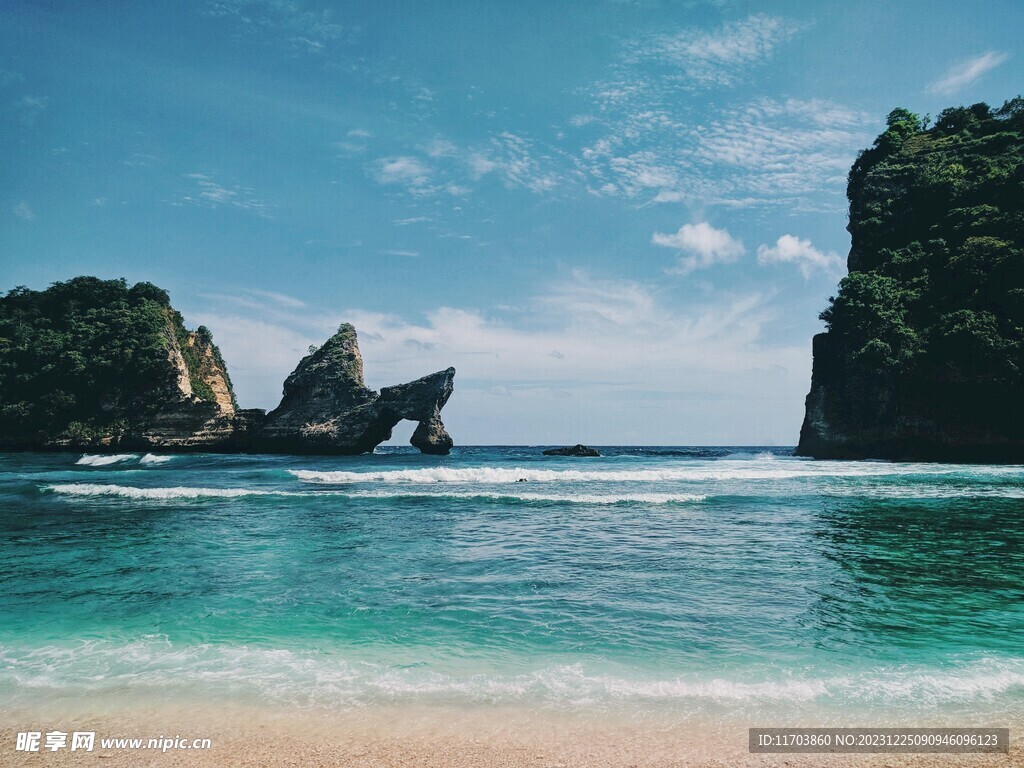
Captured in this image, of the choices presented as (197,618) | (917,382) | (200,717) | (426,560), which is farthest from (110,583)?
(917,382)

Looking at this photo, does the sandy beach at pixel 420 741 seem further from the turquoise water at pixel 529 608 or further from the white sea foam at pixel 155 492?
the white sea foam at pixel 155 492

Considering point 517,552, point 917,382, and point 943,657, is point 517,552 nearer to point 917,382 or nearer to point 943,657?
point 943,657

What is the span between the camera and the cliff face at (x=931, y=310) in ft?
129

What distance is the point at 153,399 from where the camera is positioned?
52625mm

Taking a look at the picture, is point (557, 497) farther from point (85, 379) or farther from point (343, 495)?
point (85, 379)

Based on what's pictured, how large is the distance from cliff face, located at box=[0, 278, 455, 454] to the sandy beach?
51.5m

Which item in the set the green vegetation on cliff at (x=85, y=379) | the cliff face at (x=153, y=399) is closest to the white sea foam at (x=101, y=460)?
the cliff face at (x=153, y=399)

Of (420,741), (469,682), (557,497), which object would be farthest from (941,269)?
(420,741)

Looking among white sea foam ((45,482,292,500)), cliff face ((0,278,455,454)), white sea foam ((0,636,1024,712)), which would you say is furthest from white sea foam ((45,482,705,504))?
cliff face ((0,278,455,454))

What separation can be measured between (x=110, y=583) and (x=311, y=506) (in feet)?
33.2

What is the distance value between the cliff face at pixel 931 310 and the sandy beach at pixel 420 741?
46358 millimetres

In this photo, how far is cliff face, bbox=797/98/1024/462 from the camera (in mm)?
39312

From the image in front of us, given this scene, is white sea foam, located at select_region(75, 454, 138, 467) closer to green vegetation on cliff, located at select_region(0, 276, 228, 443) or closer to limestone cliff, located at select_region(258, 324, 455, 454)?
green vegetation on cliff, located at select_region(0, 276, 228, 443)

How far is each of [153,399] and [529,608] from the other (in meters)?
56.9
